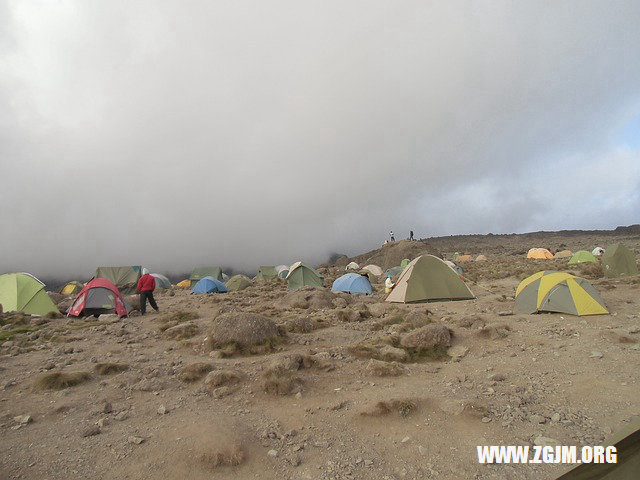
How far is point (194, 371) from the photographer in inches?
351

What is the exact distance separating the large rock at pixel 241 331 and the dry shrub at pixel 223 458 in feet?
17.5

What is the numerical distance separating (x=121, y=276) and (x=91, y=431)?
3229 cm

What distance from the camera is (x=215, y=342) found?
36.3ft

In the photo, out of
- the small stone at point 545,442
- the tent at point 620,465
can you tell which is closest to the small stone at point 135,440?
the tent at point 620,465

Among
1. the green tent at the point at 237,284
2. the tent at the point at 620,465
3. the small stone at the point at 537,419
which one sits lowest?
the green tent at the point at 237,284

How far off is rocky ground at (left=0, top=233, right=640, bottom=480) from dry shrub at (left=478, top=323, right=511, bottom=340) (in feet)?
0.15

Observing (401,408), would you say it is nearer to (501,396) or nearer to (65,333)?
(501,396)

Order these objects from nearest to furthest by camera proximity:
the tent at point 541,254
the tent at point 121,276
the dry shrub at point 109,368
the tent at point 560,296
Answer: the dry shrub at point 109,368 < the tent at point 560,296 < the tent at point 121,276 < the tent at point 541,254

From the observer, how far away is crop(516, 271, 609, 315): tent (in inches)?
498

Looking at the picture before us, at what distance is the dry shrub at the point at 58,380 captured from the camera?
27.2 feet

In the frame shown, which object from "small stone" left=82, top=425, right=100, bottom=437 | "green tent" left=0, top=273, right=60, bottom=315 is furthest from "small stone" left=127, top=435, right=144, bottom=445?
"green tent" left=0, top=273, right=60, bottom=315

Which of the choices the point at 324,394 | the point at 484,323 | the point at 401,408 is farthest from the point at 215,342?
the point at 484,323

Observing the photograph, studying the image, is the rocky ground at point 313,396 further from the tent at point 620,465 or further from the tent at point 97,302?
the tent at point 97,302

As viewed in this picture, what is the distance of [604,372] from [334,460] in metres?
6.35
